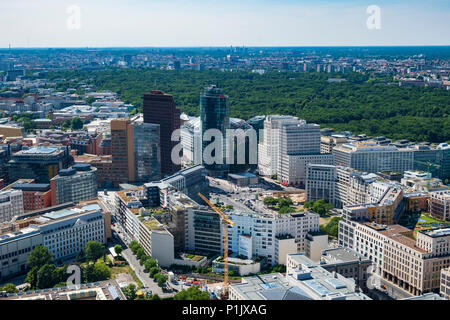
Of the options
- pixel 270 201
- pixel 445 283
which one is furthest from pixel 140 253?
pixel 445 283

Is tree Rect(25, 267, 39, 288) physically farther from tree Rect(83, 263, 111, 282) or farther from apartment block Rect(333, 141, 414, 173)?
apartment block Rect(333, 141, 414, 173)

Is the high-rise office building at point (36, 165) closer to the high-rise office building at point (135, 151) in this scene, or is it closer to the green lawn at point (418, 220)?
the high-rise office building at point (135, 151)

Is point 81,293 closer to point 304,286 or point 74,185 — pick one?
point 304,286

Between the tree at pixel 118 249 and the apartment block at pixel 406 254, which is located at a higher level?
the apartment block at pixel 406 254

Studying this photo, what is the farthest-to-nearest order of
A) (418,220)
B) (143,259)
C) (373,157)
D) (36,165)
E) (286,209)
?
(373,157)
(36,165)
(286,209)
(418,220)
(143,259)

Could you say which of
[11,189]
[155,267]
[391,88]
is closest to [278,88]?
[391,88]

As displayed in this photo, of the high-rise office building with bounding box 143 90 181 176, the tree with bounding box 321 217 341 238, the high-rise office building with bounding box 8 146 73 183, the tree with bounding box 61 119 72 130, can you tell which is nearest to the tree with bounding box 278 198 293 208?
the tree with bounding box 321 217 341 238

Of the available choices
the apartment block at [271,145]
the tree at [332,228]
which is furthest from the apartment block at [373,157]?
the tree at [332,228]

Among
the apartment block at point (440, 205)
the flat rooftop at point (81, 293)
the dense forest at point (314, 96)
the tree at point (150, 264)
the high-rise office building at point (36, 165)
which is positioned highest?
the dense forest at point (314, 96)
